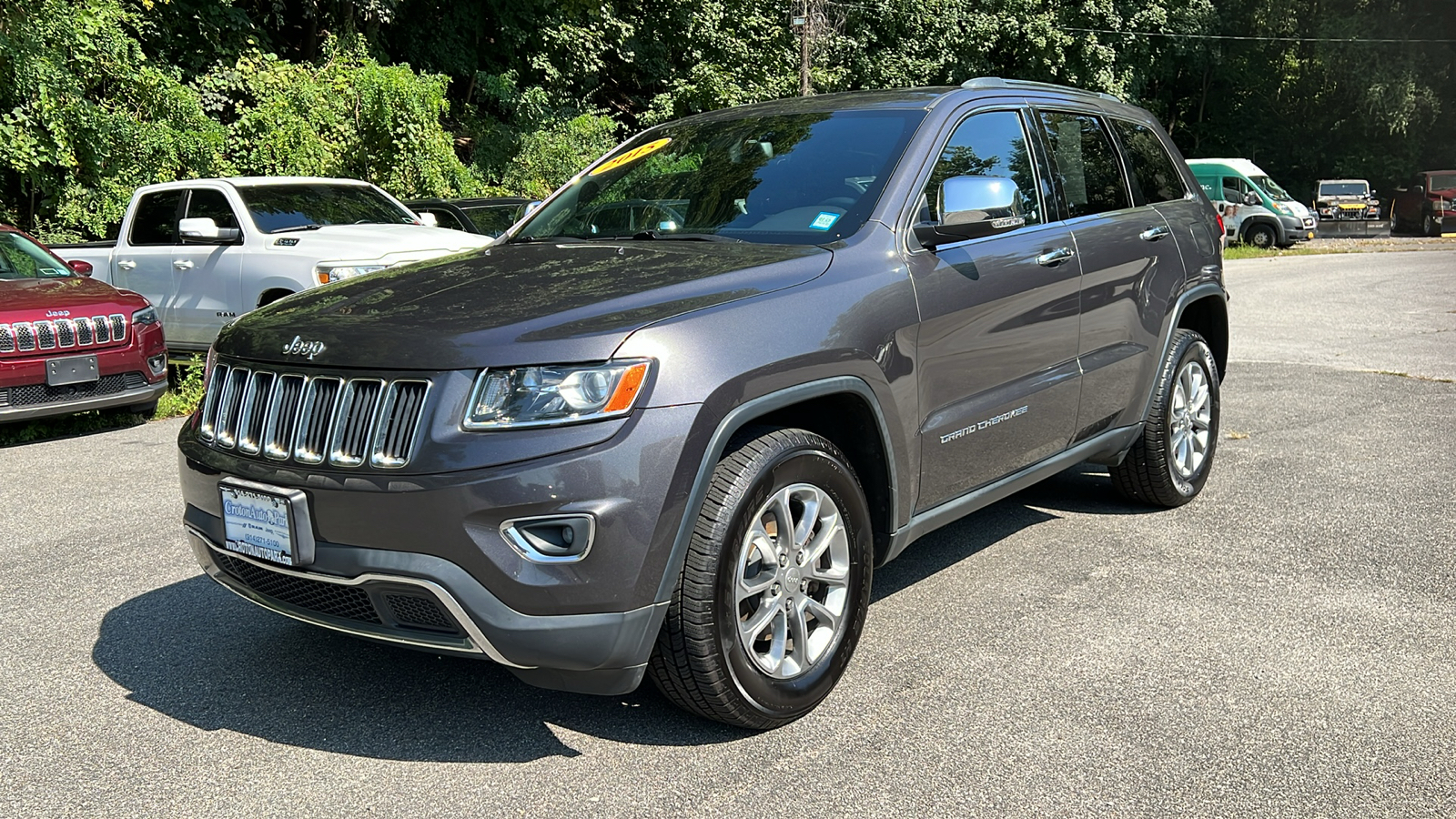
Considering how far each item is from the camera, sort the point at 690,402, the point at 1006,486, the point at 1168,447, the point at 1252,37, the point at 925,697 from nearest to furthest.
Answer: the point at 690,402
the point at 925,697
the point at 1006,486
the point at 1168,447
the point at 1252,37

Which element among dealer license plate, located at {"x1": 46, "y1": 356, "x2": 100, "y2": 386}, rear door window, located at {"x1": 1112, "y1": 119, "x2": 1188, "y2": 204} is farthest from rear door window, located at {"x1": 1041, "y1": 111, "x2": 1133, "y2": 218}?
dealer license plate, located at {"x1": 46, "y1": 356, "x2": 100, "y2": 386}

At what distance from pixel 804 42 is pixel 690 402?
Answer: 28.2 meters

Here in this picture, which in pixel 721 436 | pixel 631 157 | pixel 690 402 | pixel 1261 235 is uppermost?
pixel 631 157

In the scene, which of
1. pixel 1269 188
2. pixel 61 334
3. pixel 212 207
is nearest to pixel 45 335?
pixel 61 334

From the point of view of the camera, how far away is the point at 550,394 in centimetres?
303

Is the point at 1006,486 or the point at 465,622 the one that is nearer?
the point at 465,622

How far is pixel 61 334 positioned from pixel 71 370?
249 mm

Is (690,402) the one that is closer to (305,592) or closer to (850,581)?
(850,581)

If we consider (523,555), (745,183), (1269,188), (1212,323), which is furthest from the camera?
(1269,188)

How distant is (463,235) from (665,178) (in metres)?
6.81

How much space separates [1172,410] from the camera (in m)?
5.59

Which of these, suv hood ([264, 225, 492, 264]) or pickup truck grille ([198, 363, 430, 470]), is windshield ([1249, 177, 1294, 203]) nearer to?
suv hood ([264, 225, 492, 264])

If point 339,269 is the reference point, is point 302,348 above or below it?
above

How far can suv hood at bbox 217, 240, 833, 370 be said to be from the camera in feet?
10.1
